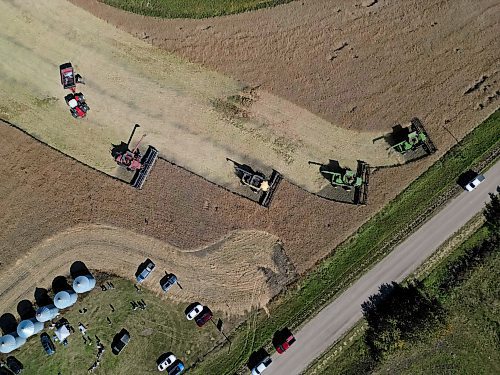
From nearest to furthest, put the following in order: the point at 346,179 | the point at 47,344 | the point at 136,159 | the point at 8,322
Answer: the point at 47,344
the point at 8,322
the point at 136,159
the point at 346,179

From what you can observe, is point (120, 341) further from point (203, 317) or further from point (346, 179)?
point (346, 179)

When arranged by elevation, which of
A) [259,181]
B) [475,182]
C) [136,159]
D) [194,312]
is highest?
[136,159]

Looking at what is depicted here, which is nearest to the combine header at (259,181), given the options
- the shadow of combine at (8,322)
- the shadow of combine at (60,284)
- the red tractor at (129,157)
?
the red tractor at (129,157)

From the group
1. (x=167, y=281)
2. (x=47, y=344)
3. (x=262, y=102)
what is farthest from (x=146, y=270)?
(x=262, y=102)

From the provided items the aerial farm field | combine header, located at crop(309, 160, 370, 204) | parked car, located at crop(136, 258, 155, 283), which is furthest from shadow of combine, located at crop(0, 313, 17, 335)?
combine header, located at crop(309, 160, 370, 204)

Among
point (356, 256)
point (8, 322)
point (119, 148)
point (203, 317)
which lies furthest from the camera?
point (356, 256)

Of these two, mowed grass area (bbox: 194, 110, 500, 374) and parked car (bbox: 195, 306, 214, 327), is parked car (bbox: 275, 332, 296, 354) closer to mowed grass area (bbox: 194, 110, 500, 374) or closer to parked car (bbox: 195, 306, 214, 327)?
mowed grass area (bbox: 194, 110, 500, 374)

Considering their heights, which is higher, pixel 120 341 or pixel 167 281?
pixel 167 281
